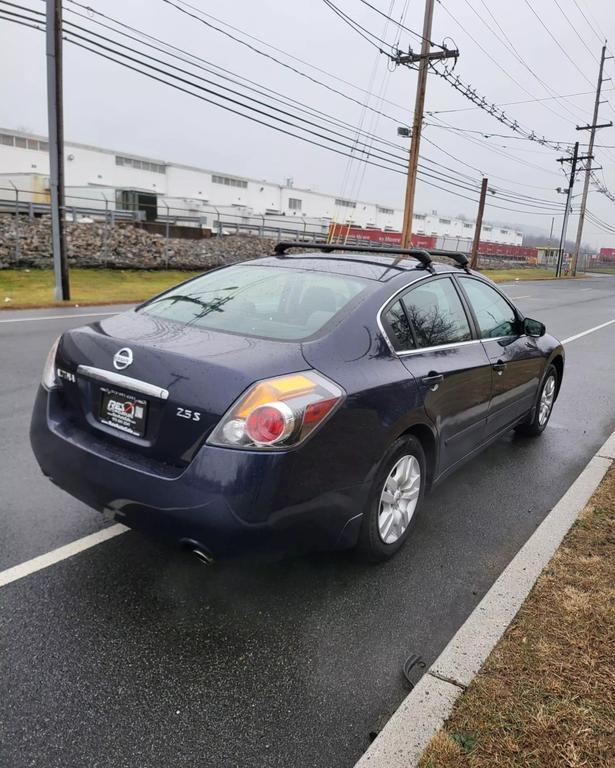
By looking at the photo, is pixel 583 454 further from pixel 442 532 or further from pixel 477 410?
pixel 442 532

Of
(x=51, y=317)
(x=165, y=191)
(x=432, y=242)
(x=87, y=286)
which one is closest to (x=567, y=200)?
(x=432, y=242)

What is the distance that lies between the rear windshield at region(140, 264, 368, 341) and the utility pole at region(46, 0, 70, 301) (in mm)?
11790

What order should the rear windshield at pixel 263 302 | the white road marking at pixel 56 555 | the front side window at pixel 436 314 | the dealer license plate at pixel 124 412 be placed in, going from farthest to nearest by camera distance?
the front side window at pixel 436 314
the rear windshield at pixel 263 302
the white road marking at pixel 56 555
the dealer license plate at pixel 124 412

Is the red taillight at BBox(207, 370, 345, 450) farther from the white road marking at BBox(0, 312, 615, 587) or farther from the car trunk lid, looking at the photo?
the white road marking at BBox(0, 312, 615, 587)

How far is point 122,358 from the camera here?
2.71 m

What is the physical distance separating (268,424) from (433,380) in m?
1.25

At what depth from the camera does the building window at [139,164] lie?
5278 centimetres

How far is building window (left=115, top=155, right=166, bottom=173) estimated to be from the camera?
173 ft

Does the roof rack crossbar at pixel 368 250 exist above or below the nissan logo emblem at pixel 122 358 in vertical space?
above

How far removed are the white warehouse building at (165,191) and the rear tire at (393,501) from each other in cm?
2446

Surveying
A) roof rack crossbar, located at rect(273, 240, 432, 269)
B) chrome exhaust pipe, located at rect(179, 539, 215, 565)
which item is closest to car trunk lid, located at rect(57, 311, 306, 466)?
chrome exhaust pipe, located at rect(179, 539, 215, 565)

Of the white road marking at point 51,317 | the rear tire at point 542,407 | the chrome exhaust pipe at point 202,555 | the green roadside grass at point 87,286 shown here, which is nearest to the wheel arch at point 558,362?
the rear tire at point 542,407

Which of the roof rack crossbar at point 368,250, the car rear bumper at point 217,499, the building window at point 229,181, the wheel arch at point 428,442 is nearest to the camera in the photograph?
the car rear bumper at point 217,499

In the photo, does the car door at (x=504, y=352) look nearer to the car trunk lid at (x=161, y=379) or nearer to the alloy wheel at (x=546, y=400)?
the alloy wheel at (x=546, y=400)
